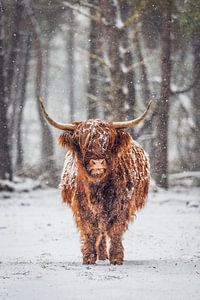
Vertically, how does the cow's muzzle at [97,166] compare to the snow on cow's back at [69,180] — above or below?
above

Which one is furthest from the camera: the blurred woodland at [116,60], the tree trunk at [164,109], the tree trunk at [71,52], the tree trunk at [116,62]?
the tree trunk at [71,52]

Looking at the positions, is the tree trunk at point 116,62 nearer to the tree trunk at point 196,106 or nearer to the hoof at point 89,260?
the tree trunk at point 196,106

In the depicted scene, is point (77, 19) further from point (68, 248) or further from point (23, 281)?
point (23, 281)

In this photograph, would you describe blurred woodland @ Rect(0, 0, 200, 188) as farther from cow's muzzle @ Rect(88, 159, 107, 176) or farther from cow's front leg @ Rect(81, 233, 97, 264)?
cow's muzzle @ Rect(88, 159, 107, 176)

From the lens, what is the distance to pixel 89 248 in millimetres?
6977

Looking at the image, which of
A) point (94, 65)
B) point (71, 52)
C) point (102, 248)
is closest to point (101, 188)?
point (102, 248)

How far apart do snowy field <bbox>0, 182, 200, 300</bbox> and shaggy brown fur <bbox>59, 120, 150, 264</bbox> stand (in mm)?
294

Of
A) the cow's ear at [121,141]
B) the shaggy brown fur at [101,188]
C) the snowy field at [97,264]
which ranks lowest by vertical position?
the snowy field at [97,264]

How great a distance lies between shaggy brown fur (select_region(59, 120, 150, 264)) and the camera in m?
6.65

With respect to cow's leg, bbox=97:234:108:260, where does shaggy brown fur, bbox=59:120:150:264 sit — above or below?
above

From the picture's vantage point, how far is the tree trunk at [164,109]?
1767 cm

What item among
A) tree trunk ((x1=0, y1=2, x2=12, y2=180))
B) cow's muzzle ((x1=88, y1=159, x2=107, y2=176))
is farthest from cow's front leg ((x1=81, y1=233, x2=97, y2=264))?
tree trunk ((x1=0, y1=2, x2=12, y2=180))

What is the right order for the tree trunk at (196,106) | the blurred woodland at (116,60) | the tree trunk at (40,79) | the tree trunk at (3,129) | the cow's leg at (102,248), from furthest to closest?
the tree trunk at (40,79) < the tree trunk at (196,106) < the tree trunk at (3,129) < the blurred woodland at (116,60) < the cow's leg at (102,248)

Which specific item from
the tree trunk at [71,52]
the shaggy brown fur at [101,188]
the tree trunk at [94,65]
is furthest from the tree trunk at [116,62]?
the shaggy brown fur at [101,188]
